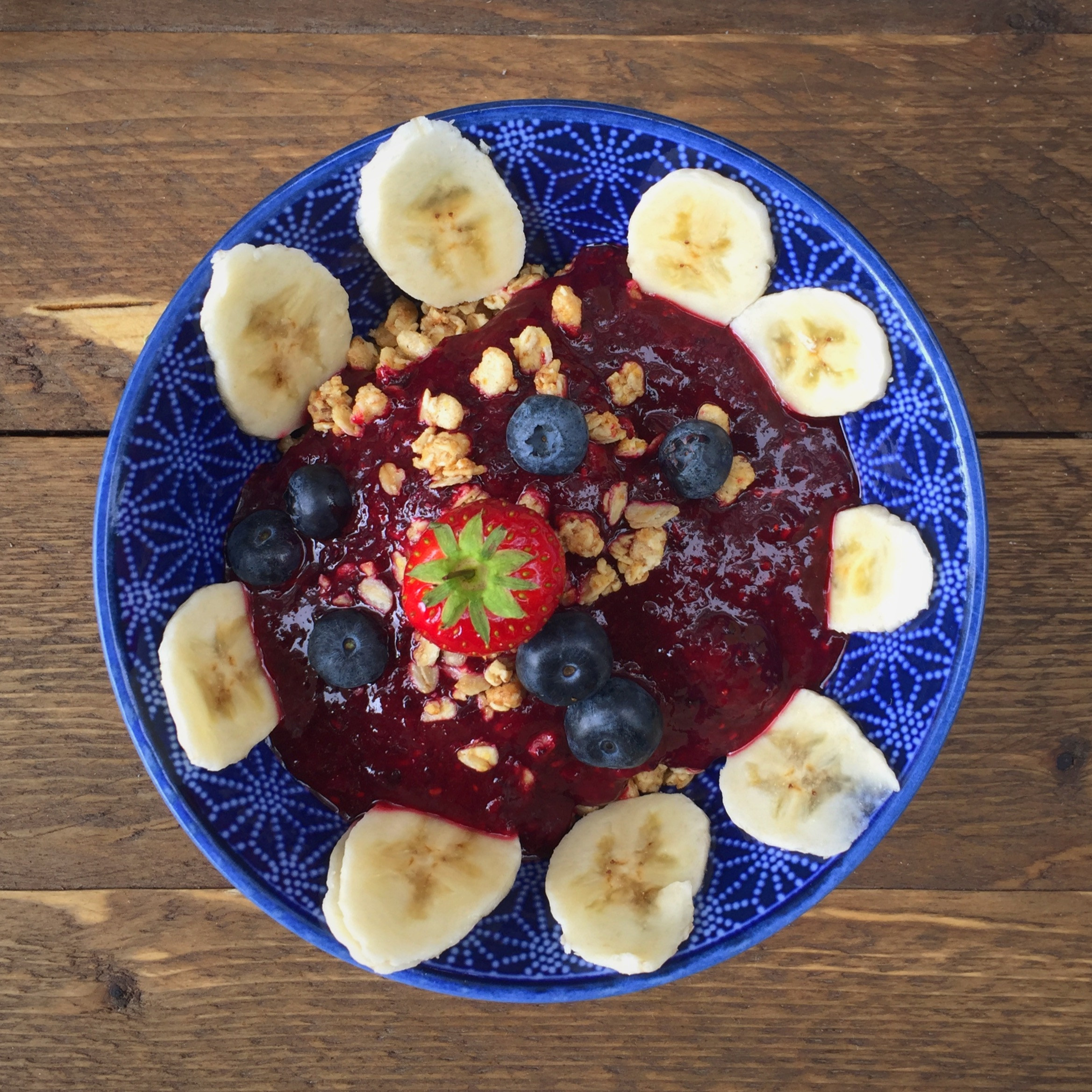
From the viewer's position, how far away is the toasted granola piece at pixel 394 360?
4.73 feet

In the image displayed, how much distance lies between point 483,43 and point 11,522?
3.74ft

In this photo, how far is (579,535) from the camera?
51.3 inches

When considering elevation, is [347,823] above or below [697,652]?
below

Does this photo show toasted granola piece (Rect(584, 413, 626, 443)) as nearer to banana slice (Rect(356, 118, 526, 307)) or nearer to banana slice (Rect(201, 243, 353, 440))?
banana slice (Rect(356, 118, 526, 307))

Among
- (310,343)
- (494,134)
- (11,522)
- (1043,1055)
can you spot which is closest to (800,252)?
(494,134)

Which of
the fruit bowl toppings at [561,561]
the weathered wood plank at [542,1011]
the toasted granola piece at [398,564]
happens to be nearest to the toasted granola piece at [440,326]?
the fruit bowl toppings at [561,561]

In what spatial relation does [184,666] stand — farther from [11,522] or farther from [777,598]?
[777,598]

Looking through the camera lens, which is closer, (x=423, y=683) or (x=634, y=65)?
(x=423, y=683)

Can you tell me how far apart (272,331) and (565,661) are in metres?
0.64

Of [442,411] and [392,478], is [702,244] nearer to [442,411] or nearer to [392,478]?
[442,411]

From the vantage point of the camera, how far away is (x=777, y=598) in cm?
139

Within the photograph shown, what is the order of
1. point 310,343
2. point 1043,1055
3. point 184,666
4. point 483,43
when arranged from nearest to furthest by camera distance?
point 184,666
point 310,343
point 483,43
point 1043,1055

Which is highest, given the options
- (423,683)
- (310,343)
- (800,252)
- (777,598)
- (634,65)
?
(634,65)

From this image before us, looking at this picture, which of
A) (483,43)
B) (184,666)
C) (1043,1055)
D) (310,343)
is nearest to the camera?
(184,666)
